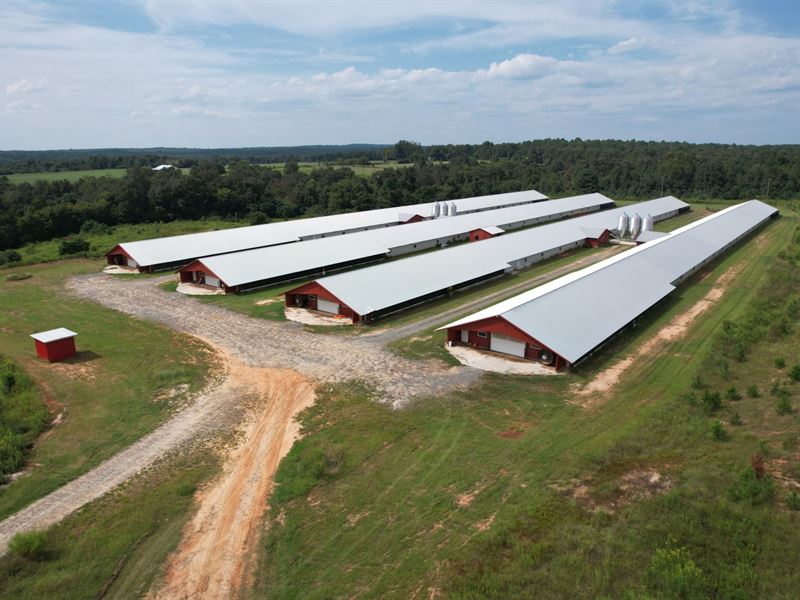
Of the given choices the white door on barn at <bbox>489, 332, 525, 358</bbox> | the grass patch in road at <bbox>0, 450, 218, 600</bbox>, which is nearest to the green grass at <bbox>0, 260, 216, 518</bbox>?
the grass patch in road at <bbox>0, 450, 218, 600</bbox>

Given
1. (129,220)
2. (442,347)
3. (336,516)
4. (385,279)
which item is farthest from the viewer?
(129,220)

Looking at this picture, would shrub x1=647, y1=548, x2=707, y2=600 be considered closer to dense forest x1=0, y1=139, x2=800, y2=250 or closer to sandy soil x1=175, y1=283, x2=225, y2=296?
sandy soil x1=175, y1=283, x2=225, y2=296

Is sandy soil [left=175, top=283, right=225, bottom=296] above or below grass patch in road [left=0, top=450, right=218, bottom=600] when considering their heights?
above

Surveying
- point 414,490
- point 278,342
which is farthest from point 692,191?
point 414,490

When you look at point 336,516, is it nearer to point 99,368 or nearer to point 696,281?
point 99,368

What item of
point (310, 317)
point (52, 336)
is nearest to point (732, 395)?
point (310, 317)

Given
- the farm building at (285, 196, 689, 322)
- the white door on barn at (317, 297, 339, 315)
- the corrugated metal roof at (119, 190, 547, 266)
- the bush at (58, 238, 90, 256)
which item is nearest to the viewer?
the farm building at (285, 196, 689, 322)
